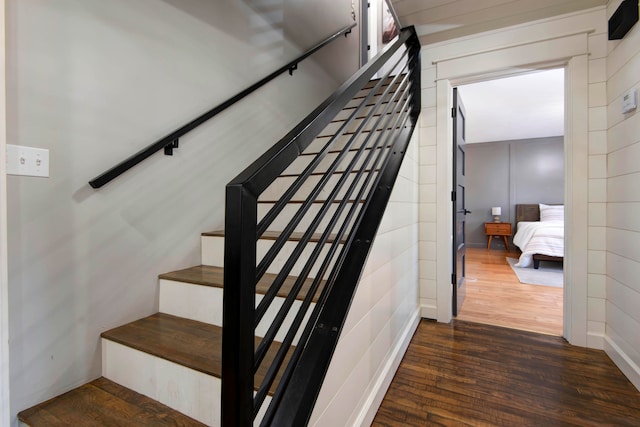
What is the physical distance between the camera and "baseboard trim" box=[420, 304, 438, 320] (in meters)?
2.63

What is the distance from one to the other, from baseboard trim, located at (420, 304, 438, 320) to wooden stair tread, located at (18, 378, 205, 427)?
208 cm

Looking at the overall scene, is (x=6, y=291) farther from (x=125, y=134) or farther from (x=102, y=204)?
(x=125, y=134)

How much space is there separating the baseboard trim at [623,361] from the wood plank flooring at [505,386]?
31 millimetres

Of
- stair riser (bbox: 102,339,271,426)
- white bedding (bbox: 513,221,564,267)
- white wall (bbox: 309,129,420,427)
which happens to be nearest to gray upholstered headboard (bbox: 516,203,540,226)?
white bedding (bbox: 513,221,564,267)

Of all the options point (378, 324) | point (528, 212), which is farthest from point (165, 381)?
point (528, 212)

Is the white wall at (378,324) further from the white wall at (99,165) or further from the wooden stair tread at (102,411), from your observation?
the white wall at (99,165)

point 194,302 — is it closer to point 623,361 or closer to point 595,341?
point 623,361

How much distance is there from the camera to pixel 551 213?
6.19 metres

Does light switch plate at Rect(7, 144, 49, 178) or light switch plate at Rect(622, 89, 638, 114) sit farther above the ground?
light switch plate at Rect(622, 89, 638, 114)

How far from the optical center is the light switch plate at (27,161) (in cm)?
114

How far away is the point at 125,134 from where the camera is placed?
1.52 meters

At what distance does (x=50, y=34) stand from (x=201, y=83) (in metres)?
0.78

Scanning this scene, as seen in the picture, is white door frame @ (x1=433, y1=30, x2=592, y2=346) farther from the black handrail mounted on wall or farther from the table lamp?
the table lamp

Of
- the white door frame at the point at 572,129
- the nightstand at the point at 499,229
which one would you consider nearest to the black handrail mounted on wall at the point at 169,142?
the white door frame at the point at 572,129
